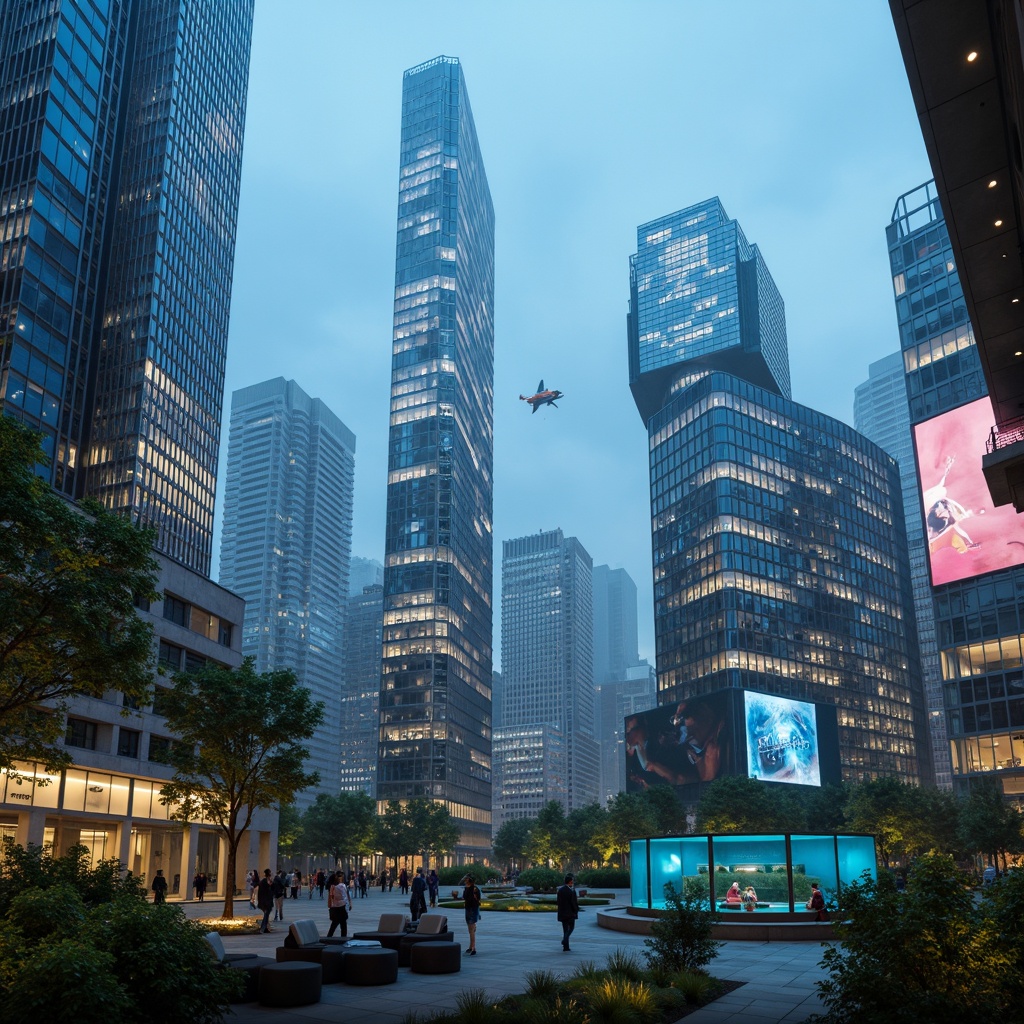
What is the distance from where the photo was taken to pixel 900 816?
84.1 m

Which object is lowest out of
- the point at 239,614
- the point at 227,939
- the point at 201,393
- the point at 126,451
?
the point at 227,939

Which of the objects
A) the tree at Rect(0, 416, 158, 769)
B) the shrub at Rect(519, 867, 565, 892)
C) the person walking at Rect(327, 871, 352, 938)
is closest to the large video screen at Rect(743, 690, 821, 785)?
the shrub at Rect(519, 867, 565, 892)

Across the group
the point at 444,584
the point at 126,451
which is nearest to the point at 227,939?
the point at 126,451

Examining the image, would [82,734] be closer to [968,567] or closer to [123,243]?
[123,243]

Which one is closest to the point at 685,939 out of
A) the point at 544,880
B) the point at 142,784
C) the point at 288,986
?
the point at 288,986

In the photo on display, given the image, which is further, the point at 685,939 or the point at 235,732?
the point at 235,732

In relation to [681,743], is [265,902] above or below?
below

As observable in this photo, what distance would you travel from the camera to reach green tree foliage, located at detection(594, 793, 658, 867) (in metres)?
98.2

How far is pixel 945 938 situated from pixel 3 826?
174ft

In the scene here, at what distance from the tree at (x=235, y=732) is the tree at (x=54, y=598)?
1152cm

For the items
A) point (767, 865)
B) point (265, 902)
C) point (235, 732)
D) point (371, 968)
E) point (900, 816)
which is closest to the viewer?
point (371, 968)

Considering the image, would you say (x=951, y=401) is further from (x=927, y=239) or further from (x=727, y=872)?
(x=727, y=872)

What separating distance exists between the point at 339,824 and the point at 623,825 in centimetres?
3194

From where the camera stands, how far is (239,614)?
72125 mm
